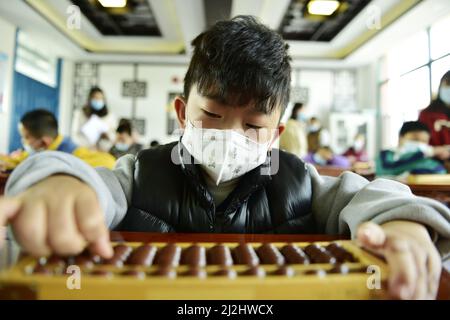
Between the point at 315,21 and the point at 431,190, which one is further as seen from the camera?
the point at 315,21

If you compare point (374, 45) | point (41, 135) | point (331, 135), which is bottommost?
point (41, 135)

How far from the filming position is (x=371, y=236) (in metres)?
0.18

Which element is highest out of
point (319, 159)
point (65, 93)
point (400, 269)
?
point (65, 93)

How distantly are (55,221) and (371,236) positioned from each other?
0.52 ft

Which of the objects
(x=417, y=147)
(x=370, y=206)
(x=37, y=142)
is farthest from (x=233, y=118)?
(x=37, y=142)

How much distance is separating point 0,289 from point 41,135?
75 centimetres

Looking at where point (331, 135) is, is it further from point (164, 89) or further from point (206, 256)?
point (206, 256)

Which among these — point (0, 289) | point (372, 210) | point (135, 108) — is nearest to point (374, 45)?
point (135, 108)

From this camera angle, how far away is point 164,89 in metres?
3.81

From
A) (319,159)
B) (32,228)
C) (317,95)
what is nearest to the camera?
(32,228)

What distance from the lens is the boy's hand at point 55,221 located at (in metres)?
0.15

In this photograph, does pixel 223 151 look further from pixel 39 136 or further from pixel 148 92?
pixel 148 92

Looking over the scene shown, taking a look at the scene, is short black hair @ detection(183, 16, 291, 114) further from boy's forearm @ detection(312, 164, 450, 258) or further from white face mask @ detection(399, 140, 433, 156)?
white face mask @ detection(399, 140, 433, 156)

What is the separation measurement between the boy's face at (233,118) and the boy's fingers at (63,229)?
0.22 m
